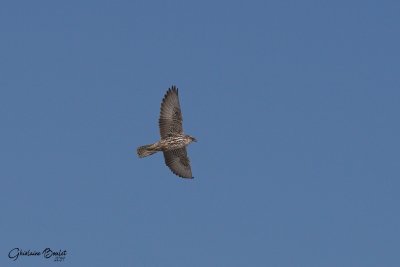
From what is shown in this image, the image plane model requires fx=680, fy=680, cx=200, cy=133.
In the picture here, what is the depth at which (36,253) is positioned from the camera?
2536 centimetres

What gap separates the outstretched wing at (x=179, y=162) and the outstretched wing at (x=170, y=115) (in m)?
1.11

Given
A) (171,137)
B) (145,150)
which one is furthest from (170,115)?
(145,150)

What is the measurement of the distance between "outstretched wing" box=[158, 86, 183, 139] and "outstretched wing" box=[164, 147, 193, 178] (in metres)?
1.11

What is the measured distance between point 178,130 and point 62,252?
8.02 m

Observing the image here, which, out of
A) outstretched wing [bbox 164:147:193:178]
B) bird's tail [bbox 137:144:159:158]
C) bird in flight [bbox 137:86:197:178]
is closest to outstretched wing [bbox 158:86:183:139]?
bird in flight [bbox 137:86:197:178]

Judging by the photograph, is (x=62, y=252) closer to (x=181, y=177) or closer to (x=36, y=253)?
(x=36, y=253)

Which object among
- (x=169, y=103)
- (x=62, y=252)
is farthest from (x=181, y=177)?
(x=62, y=252)

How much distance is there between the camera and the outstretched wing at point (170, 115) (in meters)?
30.3

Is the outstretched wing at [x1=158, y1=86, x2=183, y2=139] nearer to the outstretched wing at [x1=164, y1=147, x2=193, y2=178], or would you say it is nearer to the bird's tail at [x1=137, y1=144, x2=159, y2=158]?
the bird's tail at [x1=137, y1=144, x2=159, y2=158]

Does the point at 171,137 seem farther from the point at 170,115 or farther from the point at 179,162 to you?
the point at 179,162

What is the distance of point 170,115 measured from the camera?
30.5 meters

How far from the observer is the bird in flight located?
2997 cm

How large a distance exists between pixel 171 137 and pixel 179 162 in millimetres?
1616

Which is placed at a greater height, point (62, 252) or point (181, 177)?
point (181, 177)
